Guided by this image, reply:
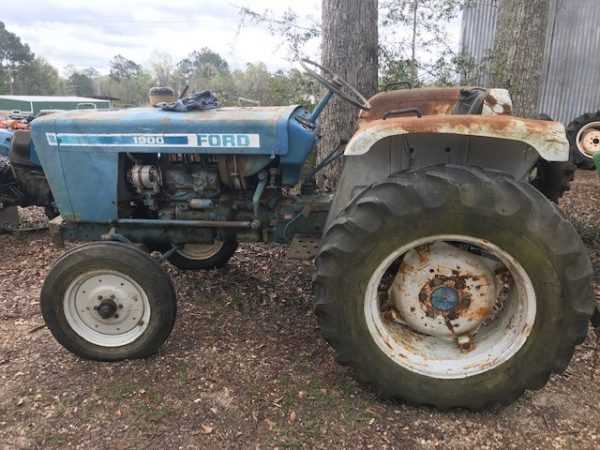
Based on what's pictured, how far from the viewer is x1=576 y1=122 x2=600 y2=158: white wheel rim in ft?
22.8

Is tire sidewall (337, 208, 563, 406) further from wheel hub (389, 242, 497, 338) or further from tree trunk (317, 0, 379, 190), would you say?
tree trunk (317, 0, 379, 190)

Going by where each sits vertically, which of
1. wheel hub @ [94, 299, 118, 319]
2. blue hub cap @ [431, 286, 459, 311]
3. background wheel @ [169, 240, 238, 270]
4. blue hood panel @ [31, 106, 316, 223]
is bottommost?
background wheel @ [169, 240, 238, 270]

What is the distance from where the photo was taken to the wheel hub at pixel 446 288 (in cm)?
214

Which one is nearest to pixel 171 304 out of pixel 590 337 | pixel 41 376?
pixel 41 376

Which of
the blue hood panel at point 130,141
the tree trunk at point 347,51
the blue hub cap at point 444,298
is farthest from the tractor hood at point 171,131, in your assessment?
the tree trunk at point 347,51

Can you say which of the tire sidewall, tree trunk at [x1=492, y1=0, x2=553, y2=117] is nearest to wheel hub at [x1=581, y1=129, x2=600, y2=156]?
tree trunk at [x1=492, y1=0, x2=553, y2=117]

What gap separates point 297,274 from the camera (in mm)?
3703

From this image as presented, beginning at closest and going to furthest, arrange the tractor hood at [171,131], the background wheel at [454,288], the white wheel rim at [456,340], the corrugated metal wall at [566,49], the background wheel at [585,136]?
the background wheel at [454,288] < the white wheel rim at [456,340] < the tractor hood at [171,131] < the background wheel at [585,136] < the corrugated metal wall at [566,49]

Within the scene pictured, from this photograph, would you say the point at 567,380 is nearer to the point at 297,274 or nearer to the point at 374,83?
the point at 297,274

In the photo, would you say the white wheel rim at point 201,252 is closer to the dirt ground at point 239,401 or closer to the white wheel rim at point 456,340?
the dirt ground at point 239,401

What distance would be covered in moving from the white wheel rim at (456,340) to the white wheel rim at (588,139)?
19.5 feet

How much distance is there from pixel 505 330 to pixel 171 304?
5.16ft

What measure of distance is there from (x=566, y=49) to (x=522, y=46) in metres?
6.50

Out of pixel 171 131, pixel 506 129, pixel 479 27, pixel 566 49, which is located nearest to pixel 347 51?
pixel 171 131
